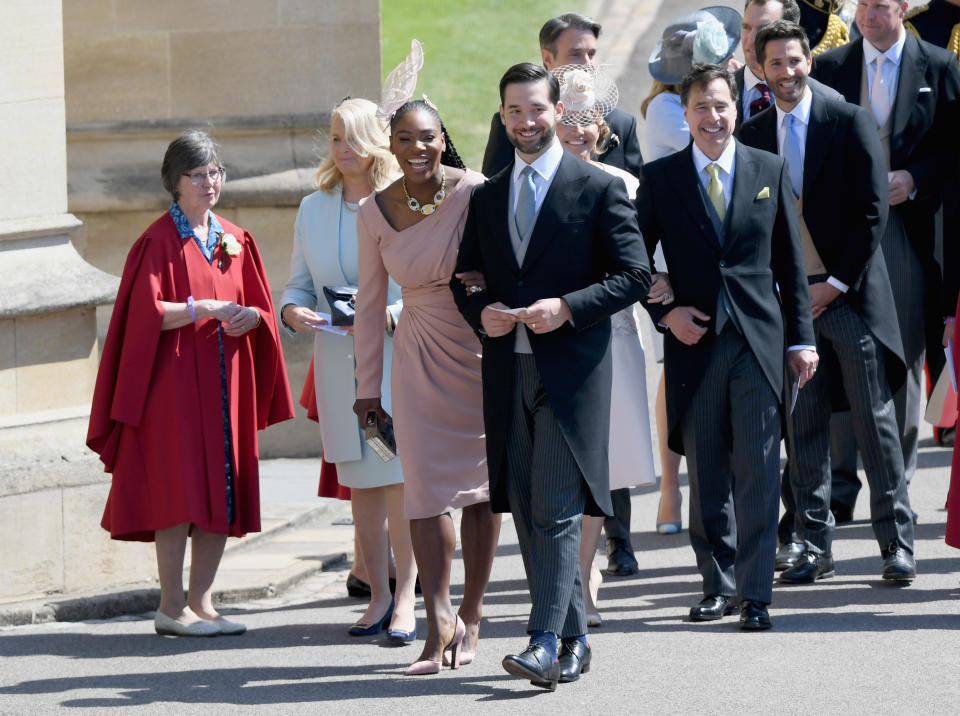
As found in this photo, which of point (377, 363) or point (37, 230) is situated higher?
point (37, 230)

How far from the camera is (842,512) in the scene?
8.91m

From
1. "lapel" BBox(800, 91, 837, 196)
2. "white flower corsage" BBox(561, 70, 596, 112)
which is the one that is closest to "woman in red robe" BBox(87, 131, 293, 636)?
"white flower corsage" BBox(561, 70, 596, 112)

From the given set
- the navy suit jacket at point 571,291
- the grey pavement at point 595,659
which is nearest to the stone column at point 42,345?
the grey pavement at point 595,659

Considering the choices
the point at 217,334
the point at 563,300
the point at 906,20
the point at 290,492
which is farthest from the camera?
the point at 290,492

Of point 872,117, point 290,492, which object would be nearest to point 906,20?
point 872,117

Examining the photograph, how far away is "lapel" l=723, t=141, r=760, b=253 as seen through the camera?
6742 millimetres

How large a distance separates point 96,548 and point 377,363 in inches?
76.7

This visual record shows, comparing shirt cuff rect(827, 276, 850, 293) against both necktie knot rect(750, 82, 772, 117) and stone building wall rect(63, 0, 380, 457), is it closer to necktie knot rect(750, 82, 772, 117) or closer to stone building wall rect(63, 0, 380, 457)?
necktie knot rect(750, 82, 772, 117)

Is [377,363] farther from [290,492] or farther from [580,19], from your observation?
[290,492]

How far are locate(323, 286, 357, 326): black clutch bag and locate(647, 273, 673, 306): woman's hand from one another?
46.6 inches

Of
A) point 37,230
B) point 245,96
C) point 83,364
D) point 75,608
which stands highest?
point 245,96

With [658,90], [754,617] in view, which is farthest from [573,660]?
[658,90]

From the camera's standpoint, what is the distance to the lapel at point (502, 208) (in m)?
5.99

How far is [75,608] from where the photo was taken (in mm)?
7453
